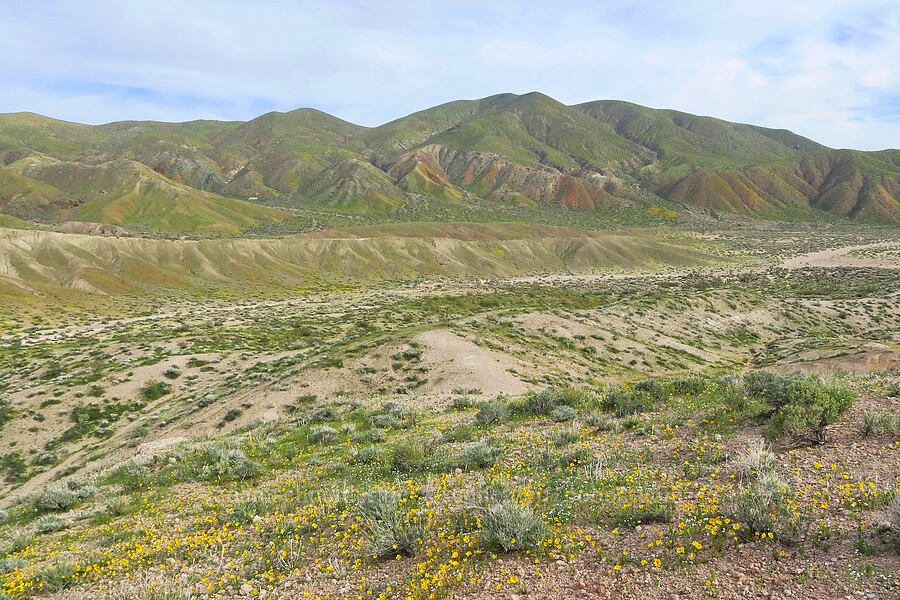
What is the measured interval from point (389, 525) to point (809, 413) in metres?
7.66

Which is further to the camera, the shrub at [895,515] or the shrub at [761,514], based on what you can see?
the shrub at [761,514]

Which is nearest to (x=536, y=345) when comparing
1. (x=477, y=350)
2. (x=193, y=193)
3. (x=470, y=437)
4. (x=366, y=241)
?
(x=477, y=350)

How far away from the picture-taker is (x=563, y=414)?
11.6 metres

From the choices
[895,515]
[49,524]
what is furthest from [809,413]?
[49,524]

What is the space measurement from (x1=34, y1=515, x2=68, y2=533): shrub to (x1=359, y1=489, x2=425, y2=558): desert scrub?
7.15m

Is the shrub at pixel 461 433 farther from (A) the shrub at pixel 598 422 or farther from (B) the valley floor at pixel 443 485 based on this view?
(A) the shrub at pixel 598 422

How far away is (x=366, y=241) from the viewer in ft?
378

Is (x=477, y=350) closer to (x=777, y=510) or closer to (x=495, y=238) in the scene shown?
(x=777, y=510)

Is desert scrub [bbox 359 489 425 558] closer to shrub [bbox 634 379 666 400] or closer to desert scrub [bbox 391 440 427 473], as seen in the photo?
desert scrub [bbox 391 440 427 473]

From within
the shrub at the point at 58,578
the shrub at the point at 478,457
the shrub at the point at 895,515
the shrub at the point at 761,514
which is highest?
the shrub at the point at 895,515

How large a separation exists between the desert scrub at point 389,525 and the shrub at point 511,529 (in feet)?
3.49

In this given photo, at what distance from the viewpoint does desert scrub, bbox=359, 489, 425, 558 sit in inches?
251

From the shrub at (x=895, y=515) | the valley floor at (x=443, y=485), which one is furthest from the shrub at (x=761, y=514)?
the shrub at (x=895, y=515)

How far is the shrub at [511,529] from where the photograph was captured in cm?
591
